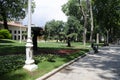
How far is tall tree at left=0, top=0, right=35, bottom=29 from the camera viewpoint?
4284cm

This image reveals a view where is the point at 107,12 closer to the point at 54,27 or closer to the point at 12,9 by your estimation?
the point at 12,9

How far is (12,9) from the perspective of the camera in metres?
48.2

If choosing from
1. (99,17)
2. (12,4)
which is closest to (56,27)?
(99,17)

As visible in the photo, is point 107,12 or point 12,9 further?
point 107,12

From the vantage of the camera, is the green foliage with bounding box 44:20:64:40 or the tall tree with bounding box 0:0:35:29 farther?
the green foliage with bounding box 44:20:64:40

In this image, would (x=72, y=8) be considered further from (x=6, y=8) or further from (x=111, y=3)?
(x=6, y=8)

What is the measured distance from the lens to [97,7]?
5881cm

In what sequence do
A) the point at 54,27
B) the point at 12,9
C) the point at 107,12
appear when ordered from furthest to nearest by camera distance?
the point at 54,27 < the point at 107,12 < the point at 12,9

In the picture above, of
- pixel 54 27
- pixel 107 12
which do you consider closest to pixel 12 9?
pixel 107 12

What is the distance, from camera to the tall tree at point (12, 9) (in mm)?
42844

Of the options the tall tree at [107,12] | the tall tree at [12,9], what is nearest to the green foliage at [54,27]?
the tall tree at [107,12]

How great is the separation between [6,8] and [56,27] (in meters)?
64.6

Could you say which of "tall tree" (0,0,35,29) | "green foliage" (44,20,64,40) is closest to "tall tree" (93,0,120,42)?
"tall tree" (0,0,35,29)

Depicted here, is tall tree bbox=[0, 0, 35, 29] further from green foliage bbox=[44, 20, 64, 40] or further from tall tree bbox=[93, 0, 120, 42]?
green foliage bbox=[44, 20, 64, 40]
